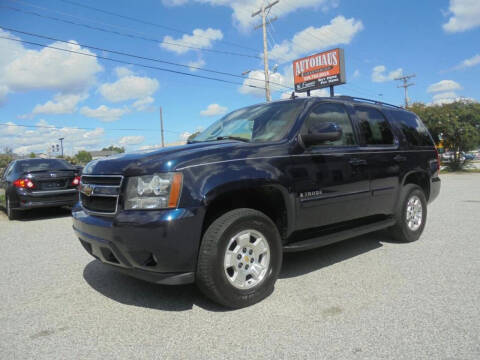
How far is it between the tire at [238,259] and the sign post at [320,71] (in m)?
25.4

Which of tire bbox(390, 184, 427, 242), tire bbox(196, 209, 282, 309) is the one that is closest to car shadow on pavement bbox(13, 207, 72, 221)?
tire bbox(196, 209, 282, 309)

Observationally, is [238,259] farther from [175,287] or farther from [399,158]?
[399,158]

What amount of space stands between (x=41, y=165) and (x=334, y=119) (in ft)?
25.3

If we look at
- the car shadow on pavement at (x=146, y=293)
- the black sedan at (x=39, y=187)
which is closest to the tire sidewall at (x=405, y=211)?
the car shadow on pavement at (x=146, y=293)

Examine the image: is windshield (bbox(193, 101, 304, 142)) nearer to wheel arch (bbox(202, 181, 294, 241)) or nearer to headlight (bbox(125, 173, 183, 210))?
wheel arch (bbox(202, 181, 294, 241))

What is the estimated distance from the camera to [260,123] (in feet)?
12.9

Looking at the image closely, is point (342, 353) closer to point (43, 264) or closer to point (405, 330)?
point (405, 330)

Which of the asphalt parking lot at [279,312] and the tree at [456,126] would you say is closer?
the asphalt parking lot at [279,312]

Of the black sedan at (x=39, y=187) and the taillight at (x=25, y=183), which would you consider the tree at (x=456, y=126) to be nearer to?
the black sedan at (x=39, y=187)

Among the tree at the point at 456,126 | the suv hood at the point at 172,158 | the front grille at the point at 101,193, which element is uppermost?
the tree at the point at 456,126

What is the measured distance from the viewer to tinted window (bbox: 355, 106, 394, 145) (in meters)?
4.49

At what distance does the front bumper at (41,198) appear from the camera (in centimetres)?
808

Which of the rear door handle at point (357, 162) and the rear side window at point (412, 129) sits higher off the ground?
A: the rear side window at point (412, 129)

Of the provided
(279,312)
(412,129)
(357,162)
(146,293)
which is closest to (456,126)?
(412,129)
